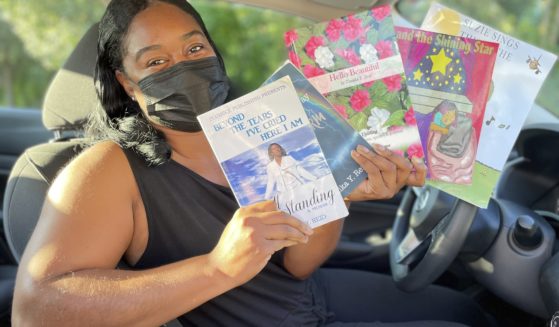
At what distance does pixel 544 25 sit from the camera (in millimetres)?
7863

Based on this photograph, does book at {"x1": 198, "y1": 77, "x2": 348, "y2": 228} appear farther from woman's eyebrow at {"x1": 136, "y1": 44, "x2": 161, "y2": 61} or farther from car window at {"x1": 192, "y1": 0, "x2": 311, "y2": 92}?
car window at {"x1": 192, "y1": 0, "x2": 311, "y2": 92}

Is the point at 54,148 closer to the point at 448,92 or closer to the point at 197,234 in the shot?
the point at 197,234

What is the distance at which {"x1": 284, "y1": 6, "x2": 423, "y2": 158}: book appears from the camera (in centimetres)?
141

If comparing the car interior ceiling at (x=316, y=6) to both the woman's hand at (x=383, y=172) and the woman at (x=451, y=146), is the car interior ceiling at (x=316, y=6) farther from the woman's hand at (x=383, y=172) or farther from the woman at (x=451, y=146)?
the woman's hand at (x=383, y=172)

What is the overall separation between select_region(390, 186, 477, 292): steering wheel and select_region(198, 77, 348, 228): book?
0.55 meters

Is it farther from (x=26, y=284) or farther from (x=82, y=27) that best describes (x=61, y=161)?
(x=82, y=27)

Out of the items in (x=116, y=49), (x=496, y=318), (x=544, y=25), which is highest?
(x=116, y=49)

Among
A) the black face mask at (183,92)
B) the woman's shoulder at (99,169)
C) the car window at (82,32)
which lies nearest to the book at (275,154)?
the black face mask at (183,92)

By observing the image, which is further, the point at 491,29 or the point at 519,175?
the point at 519,175

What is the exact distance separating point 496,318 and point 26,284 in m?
1.62

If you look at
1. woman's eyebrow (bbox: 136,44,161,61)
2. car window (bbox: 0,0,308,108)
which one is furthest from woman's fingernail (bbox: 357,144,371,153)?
car window (bbox: 0,0,308,108)

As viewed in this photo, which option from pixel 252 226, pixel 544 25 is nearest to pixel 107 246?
pixel 252 226

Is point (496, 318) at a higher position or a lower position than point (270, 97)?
lower

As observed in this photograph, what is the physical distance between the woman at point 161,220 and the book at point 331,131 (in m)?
0.03
